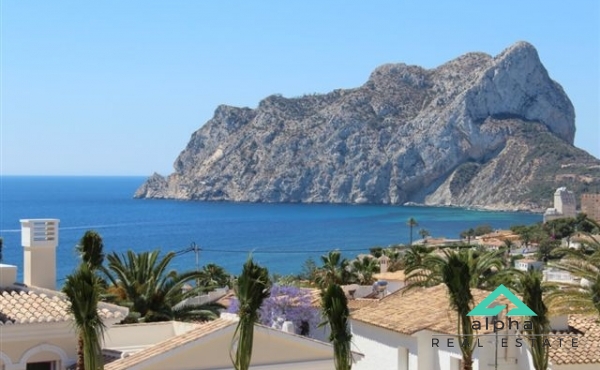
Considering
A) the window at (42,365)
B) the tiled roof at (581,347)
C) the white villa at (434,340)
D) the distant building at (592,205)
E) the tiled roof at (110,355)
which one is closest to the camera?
the window at (42,365)

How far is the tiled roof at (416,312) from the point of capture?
23.2 meters

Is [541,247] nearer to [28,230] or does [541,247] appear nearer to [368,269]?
[368,269]

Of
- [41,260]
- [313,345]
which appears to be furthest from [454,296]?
[41,260]

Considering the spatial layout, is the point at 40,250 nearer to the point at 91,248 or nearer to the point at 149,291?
the point at 91,248

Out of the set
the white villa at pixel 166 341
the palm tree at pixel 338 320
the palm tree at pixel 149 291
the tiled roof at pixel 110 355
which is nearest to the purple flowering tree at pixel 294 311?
the palm tree at pixel 149 291

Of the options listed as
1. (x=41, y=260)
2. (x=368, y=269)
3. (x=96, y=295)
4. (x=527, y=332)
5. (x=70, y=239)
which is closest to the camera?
(x=96, y=295)

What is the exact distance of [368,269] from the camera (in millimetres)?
60656

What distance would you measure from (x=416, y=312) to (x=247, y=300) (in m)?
11.7

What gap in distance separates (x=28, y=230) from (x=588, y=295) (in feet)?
37.0

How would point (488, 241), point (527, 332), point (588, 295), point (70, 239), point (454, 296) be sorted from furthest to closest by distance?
point (70, 239) < point (488, 241) < point (588, 295) < point (527, 332) < point (454, 296)

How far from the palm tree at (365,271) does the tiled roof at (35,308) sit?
130 ft

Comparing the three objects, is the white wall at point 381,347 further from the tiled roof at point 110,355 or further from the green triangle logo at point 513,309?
the tiled roof at point 110,355

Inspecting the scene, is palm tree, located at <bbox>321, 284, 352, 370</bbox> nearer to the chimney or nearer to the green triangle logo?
the green triangle logo

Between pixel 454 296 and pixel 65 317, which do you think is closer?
pixel 65 317
